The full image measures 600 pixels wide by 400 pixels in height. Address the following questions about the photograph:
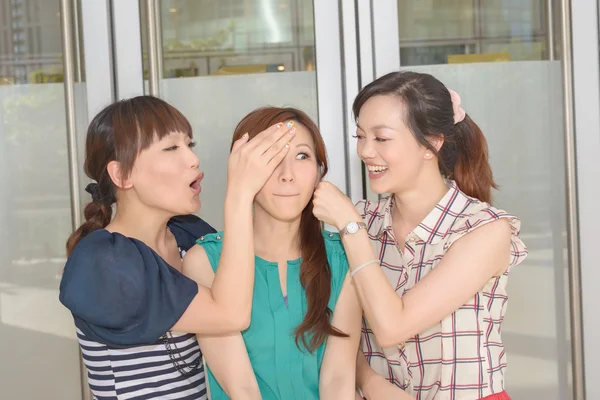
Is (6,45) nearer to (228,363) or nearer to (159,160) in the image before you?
(159,160)

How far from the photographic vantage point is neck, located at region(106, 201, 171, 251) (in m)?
1.91

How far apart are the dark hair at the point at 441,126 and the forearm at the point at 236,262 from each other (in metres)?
0.50

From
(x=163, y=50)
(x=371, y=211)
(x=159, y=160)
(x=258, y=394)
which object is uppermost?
(x=163, y=50)

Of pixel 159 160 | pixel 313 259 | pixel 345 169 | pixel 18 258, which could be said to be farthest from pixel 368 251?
pixel 18 258

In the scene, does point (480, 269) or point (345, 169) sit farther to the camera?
point (345, 169)

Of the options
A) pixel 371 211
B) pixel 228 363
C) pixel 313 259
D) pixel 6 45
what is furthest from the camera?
pixel 6 45

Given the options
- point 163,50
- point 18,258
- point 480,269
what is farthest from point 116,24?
point 480,269

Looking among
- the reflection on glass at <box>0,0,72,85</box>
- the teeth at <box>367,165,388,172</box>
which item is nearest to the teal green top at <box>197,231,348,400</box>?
the teeth at <box>367,165,388,172</box>

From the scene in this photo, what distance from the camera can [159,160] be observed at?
6.11 ft

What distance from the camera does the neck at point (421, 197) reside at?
77.4 inches

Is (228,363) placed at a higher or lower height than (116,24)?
lower

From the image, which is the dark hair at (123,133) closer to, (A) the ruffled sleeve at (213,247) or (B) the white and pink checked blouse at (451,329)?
(A) the ruffled sleeve at (213,247)

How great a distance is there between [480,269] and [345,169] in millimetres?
1085

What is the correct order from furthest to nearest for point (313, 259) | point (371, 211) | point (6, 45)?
1. point (6, 45)
2. point (371, 211)
3. point (313, 259)
